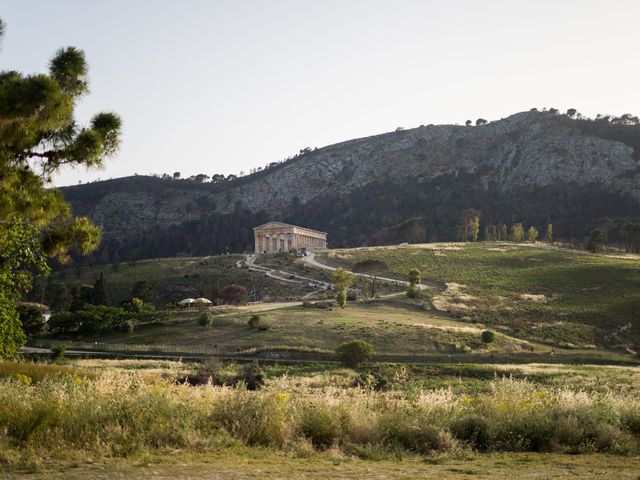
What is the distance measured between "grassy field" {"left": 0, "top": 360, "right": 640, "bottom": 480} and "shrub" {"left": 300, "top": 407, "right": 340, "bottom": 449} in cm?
2

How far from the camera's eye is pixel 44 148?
15.3 metres

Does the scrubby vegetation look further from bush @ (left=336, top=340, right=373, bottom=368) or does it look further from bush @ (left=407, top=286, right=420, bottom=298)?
bush @ (left=407, top=286, right=420, bottom=298)

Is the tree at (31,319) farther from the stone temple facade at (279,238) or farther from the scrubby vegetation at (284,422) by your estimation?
the stone temple facade at (279,238)

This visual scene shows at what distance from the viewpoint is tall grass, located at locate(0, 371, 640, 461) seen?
10.3 meters

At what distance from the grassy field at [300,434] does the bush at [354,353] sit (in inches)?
1278

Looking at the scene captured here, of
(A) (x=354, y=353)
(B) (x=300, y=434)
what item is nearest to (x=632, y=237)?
(A) (x=354, y=353)

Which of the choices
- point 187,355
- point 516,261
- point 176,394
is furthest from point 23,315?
point 516,261

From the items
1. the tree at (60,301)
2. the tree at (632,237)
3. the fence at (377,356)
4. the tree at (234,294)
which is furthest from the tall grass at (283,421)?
the tree at (632,237)

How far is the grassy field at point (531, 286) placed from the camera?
70.7 metres

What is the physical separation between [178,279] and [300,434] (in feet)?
326

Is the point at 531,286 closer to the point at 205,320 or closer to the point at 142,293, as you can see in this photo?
the point at 205,320

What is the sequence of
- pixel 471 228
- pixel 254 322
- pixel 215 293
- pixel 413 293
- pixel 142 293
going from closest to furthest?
pixel 254 322
pixel 413 293
pixel 142 293
pixel 215 293
pixel 471 228

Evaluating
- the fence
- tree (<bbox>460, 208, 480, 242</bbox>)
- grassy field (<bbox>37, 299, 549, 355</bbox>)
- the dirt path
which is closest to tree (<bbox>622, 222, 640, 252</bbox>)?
tree (<bbox>460, 208, 480, 242</bbox>)

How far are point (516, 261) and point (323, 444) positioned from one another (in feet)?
343
